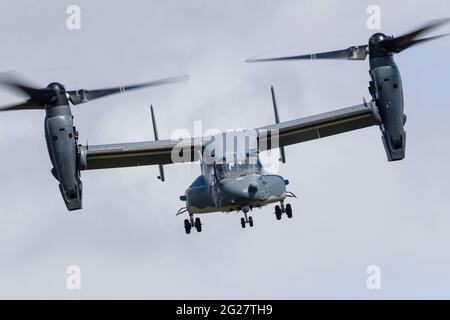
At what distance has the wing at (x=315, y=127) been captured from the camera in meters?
34.7

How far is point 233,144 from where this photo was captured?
3341 cm

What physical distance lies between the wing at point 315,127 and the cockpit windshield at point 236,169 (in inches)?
95.8

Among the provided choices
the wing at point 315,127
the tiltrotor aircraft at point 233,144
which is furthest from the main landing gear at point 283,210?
the wing at point 315,127

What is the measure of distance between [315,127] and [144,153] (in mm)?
5492

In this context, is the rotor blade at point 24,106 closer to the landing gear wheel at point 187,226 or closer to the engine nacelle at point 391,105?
the landing gear wheel at point 187,226

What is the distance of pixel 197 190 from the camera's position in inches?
1353

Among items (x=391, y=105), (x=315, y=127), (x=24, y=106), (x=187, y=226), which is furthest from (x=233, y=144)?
(x=24, y=106)

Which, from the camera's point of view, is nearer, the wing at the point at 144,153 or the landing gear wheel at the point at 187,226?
the wing at the point at 144,153

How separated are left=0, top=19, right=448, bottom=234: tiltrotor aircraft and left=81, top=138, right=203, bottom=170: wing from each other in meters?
0.03

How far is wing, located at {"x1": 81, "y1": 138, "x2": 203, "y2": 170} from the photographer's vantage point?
34844 mm

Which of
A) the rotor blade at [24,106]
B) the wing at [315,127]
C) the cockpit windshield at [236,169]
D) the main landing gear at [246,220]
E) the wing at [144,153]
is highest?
the rotor blade at [24,106]

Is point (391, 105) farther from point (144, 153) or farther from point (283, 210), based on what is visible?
point (144, 153)
